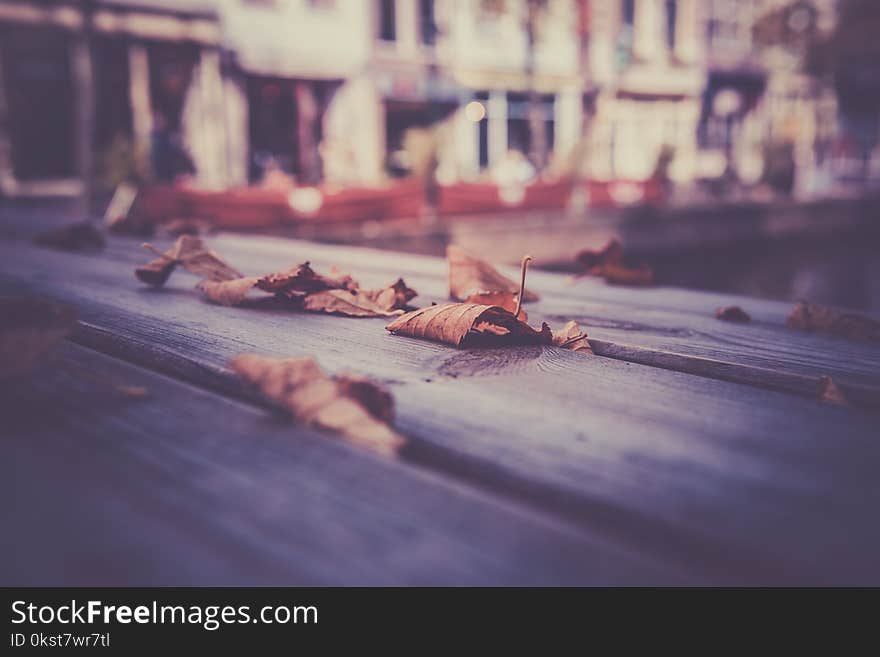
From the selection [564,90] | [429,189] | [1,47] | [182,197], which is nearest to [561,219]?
[429,189]

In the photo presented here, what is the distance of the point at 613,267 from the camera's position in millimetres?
1898

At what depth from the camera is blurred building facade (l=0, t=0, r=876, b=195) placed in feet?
Result: 40.5

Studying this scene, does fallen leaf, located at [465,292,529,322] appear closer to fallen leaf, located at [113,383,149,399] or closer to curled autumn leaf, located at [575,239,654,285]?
fallen leaf, located at [113,383,149,399]

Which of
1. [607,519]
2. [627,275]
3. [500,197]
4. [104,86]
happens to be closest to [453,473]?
[607,519]

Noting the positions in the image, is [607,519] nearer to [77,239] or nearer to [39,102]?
[77,239]

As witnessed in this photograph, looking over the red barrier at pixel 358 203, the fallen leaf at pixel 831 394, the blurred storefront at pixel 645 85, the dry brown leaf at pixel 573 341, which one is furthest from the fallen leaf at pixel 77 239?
the blurred storefront at pixel 645 85

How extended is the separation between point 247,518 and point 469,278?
1013 mm

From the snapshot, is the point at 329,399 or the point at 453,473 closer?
the point at 453,473

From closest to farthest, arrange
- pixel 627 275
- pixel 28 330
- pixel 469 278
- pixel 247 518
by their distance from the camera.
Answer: pixel 247 518 < pixel 28 330 < pixel 469 278 < pixel 627 275

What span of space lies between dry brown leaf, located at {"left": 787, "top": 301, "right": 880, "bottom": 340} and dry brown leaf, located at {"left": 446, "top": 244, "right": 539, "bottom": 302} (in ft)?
1.54

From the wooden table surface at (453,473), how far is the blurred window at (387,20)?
16910mm

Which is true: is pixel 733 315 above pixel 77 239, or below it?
below

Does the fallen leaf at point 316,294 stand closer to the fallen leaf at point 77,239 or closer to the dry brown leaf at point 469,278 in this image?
the dry brown leaf at point 469,278

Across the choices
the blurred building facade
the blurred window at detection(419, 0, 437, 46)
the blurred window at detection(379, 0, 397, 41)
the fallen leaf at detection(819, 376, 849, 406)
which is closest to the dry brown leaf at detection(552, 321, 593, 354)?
the fallen leaf at detection(819, 376, 849, 406)
